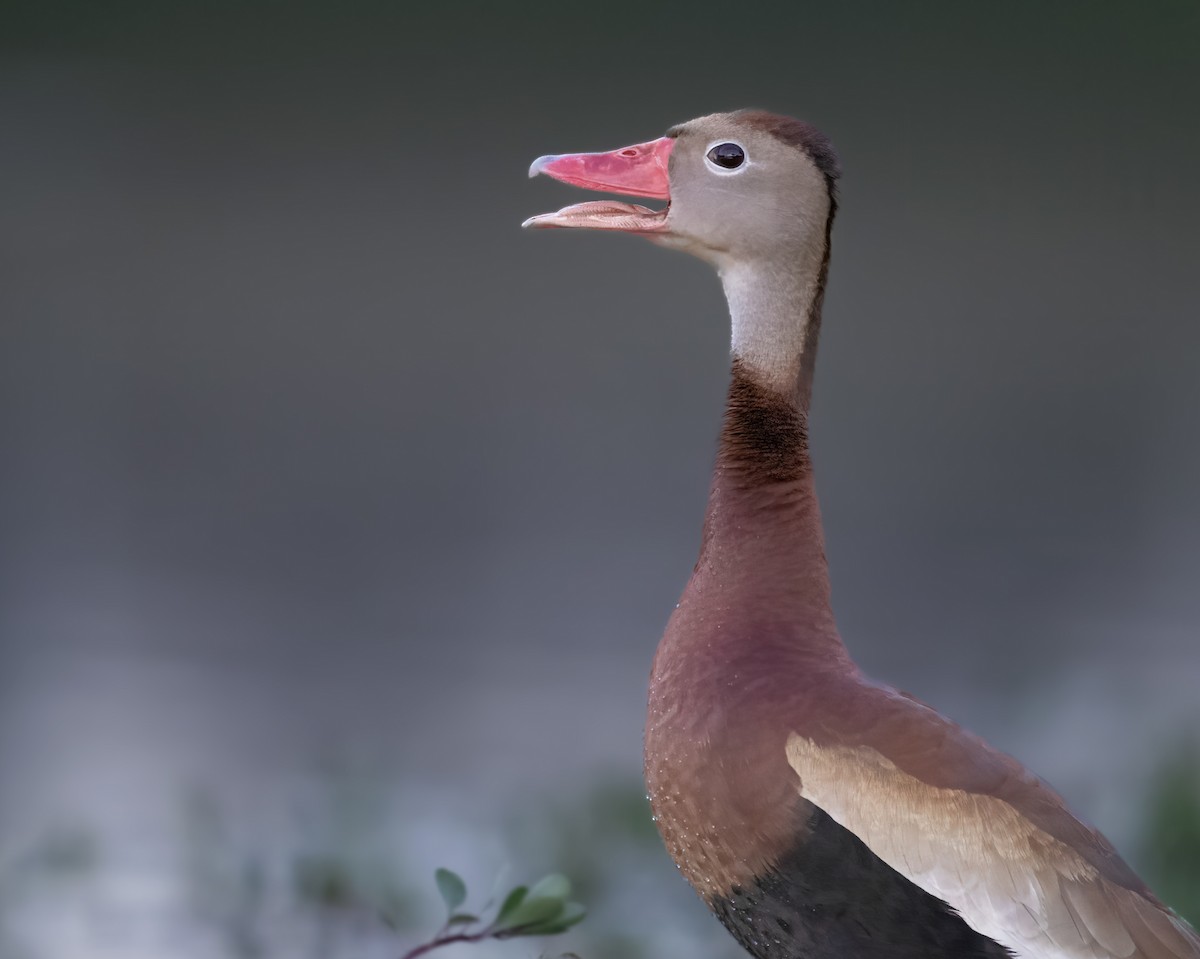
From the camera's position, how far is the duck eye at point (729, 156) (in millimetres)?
1411

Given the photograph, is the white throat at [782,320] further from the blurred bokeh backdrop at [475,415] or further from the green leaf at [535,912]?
the blurred bokeh backdrop at [475,415]

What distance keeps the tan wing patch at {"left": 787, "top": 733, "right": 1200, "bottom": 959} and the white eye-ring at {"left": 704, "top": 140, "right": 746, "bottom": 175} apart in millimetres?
540

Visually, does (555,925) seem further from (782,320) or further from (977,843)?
(782,320)

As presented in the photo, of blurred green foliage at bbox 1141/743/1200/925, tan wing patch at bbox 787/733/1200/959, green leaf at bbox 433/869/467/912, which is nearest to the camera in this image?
tan wing patch at bbox 787/733/1200/959

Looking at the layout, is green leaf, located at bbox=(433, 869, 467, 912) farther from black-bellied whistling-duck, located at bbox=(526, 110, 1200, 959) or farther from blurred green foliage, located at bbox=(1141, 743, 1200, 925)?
blurred green foliage, located at bbox=(1141, 743, 1200, 925)

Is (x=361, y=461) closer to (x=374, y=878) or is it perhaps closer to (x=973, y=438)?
(x=374, y=878)

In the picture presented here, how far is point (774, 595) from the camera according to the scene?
52.7 inches

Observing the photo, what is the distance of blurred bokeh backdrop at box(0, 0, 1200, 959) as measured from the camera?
2.45m

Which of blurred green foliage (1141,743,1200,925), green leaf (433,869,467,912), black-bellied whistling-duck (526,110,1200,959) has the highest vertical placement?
black-bellied whistling-duck (526,110,1200,959)

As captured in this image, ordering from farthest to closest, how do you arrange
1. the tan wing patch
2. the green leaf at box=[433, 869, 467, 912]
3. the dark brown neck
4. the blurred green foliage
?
the blurred green foliage < the green leaf at box=[433, 869, 467, 912] < the dark brown neck < the tan wing patch

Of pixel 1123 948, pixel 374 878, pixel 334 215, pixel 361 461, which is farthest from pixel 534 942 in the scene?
pixel 1123 948

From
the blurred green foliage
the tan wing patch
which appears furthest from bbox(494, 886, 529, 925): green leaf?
the blurred green foliage

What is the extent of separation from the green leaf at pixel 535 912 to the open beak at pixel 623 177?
2.74 ft

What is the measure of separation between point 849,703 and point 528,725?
146cm
